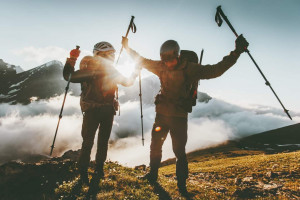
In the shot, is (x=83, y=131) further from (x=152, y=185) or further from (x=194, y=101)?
(x=194, y=101)

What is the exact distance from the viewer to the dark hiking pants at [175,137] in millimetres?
7160

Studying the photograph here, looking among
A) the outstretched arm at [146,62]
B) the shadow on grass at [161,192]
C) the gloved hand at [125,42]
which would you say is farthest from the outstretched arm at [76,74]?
the shadow on grass at [161,192]

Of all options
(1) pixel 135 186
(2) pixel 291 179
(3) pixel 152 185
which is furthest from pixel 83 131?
(2) pixel 291 179

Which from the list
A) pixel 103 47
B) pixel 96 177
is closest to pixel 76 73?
pixel 103 47

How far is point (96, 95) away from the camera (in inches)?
291

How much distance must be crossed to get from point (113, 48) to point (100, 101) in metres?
2.22

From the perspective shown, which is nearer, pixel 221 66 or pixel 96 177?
pixel 221 66

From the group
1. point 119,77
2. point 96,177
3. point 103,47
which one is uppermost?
point 103,47

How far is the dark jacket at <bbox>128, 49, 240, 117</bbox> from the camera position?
669 centimetres

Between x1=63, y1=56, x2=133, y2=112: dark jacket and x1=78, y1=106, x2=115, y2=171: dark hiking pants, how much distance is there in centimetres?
27

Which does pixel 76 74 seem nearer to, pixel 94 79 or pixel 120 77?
pixel 94 79

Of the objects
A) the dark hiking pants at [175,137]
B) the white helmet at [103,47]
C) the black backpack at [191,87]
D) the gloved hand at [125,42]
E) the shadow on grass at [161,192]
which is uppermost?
the gloved hand at [125,42]

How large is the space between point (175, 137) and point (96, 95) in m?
3.37

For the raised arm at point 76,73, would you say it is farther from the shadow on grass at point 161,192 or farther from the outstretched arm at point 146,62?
the shadow on grass at point 161,192
